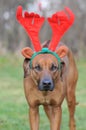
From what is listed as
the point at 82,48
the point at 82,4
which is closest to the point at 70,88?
the point at 82,48

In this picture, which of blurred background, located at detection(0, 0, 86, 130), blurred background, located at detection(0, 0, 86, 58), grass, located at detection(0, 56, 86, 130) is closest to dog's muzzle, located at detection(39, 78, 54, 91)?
blurred background, located at detection(0, 0, 86, 130)

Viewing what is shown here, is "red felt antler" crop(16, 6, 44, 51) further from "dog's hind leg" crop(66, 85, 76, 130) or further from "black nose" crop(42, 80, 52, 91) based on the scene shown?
"dog's hind leg" crop(66, 85, 76, 130)

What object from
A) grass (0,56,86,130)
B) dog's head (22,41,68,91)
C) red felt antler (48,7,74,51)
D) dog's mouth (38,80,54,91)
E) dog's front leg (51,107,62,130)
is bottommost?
grass (0,56,86,130)

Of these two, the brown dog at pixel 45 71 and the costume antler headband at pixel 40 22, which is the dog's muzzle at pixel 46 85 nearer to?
the brown dog at pixel 45 71

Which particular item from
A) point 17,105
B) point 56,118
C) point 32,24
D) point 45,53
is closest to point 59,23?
point 32,24

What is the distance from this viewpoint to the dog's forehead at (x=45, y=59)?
6.38 m

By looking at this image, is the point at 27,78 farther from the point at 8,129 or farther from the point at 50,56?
the point at 8,129

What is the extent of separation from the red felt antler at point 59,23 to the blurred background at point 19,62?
1.56ft

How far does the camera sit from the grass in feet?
29.1

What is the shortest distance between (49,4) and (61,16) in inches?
958

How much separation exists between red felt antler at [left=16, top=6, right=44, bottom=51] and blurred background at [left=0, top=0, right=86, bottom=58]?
22.5 meters

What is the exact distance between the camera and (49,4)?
3094 centimetres

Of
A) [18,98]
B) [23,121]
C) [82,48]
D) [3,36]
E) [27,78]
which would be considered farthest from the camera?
[3,36]

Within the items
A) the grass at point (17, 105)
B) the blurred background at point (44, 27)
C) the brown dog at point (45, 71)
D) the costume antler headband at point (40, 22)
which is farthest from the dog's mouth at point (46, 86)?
the blurred background at point (44, 27)
